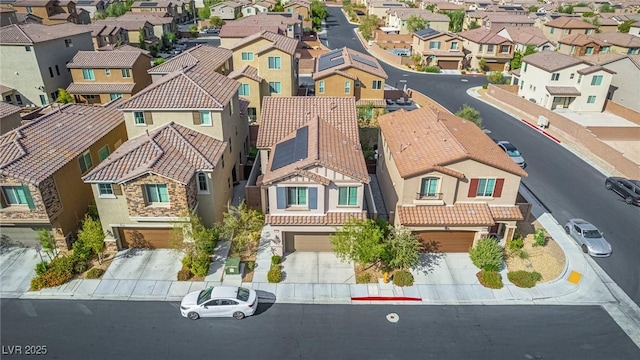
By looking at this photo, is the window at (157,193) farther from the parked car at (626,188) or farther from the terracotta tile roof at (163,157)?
the parked car at (626,188)

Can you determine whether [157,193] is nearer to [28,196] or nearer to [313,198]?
[28,196]

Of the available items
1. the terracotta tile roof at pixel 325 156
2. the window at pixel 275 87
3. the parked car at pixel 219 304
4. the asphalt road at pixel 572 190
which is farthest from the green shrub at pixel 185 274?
the window at pixel 275 87

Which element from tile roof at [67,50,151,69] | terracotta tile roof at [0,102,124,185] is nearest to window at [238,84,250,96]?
tile roof at [67,50,151,69]

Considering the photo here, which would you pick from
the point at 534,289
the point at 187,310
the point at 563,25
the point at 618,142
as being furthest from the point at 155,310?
the point at 563,25

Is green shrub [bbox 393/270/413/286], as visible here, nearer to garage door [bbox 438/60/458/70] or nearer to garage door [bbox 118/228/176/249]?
garage door [bbox 118/228/176/249]

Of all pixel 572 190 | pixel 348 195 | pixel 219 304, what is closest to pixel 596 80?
pixel 572 190
